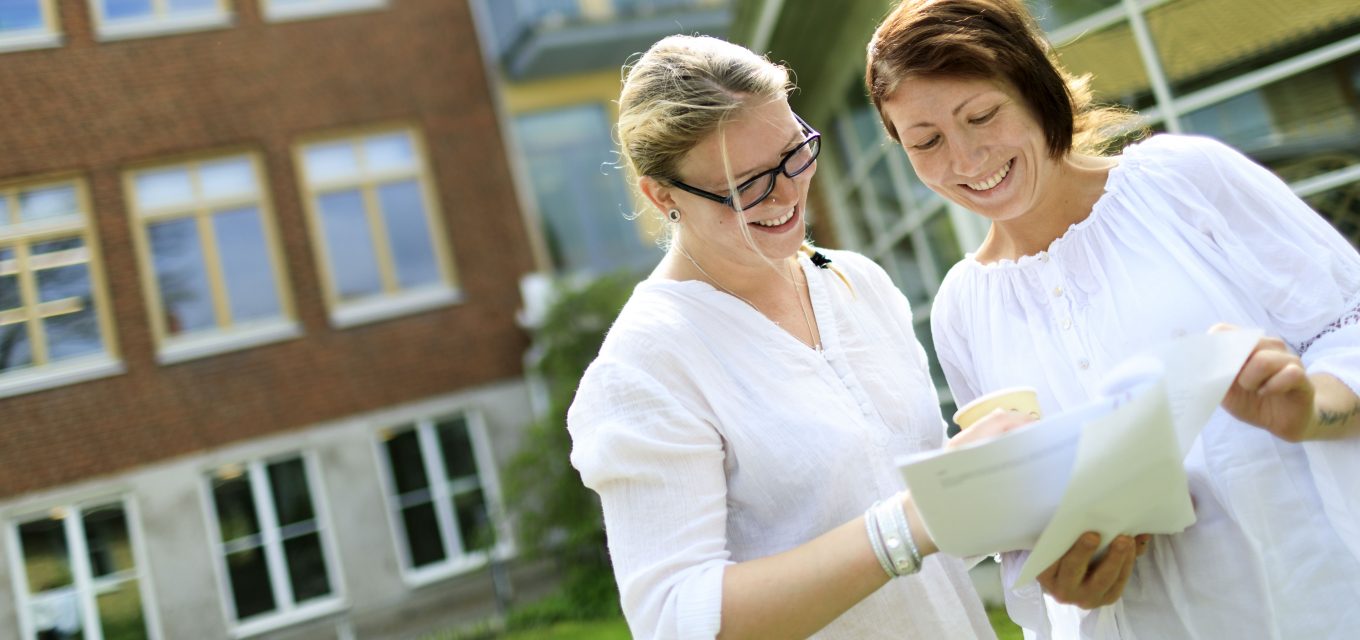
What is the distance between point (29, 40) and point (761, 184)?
36.5 ft

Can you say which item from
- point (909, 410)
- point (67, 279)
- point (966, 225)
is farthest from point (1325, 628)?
point (67, 279)

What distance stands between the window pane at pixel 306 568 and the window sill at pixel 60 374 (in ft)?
7.92

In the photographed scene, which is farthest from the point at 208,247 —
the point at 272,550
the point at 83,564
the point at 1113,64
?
the point at 1113,64

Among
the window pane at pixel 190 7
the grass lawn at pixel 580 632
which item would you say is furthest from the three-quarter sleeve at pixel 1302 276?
the window pane at pixel 190 7

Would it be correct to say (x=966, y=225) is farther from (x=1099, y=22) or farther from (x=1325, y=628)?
(x=1325, y=628)

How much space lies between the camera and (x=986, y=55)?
1593 mm

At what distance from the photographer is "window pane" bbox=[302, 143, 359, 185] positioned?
36.6 ft

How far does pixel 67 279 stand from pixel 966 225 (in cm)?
920

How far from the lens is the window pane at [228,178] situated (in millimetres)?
10781

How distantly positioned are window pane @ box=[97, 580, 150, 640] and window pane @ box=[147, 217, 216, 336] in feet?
8.33

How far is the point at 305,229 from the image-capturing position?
11.0m

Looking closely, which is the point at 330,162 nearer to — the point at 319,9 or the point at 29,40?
the point at 319,9

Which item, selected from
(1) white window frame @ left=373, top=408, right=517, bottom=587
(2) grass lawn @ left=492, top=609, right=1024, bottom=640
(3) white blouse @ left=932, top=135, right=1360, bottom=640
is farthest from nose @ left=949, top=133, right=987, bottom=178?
(1) white window frame @ left=373, top=408, right=517, bottom=587

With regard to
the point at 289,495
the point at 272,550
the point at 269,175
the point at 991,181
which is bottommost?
the point at 272,550
